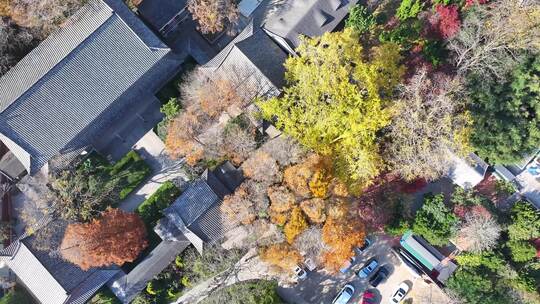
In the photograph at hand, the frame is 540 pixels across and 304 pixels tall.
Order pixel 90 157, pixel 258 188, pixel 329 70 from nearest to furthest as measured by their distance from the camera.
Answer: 1. pixel 329 70
2. pixel 258 188
3. pixel 90 157

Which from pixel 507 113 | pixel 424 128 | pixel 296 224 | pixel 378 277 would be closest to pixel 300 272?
pixel 378 277

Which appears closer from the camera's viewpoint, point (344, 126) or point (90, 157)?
point (344, 126)

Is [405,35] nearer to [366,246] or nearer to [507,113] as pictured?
[507,113]

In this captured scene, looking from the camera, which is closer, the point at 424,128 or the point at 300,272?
the point at 424,128

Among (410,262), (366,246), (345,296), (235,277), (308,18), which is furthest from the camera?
(366,246)

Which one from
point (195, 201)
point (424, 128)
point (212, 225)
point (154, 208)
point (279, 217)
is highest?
point (154, 208)

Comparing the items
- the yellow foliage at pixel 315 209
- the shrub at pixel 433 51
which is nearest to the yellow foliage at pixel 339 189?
the yellow foliage at pixel 315 209

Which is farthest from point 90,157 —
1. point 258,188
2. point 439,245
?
point 439,245

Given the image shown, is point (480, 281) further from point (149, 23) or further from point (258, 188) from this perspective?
point (149, 23)
